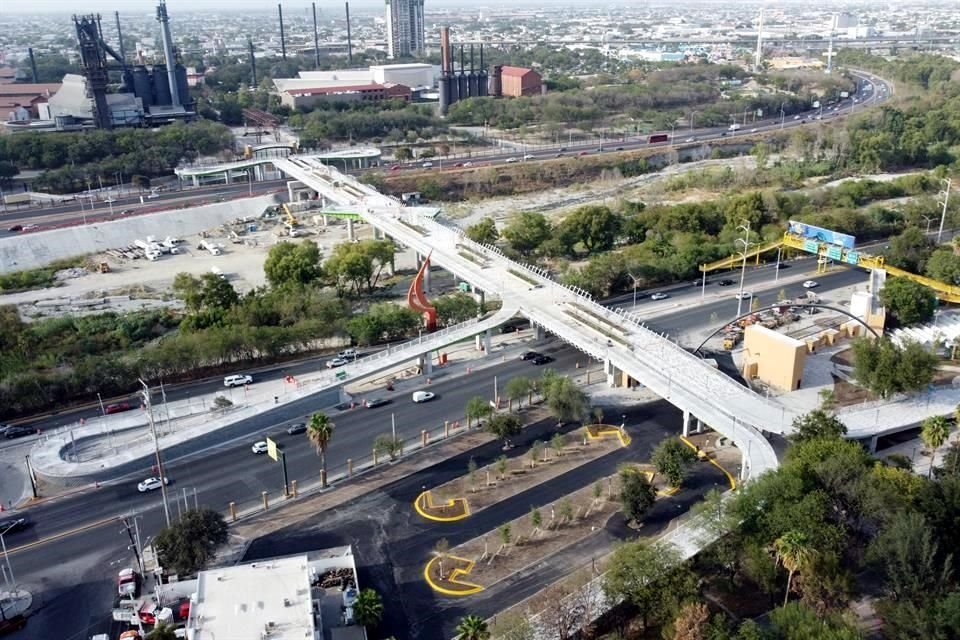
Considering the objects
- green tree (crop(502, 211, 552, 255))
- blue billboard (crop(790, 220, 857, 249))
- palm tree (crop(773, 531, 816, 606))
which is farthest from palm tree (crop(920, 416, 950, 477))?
green tree (crop(502, 211, 552, 255))

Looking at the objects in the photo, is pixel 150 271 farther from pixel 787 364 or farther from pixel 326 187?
pixel 787 364

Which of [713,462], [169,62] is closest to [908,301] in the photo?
[713,462]

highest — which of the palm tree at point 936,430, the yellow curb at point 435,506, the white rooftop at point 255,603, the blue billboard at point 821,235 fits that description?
the blue billboard at point 821,235

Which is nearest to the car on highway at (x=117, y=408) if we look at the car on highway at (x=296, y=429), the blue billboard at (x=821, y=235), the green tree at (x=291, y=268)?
the car on highway at (x=296, y=429)

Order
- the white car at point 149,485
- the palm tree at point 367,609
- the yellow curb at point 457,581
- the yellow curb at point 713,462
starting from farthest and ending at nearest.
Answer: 1. the white car at point 149,485
2. the yellow curb at point 713,462
3. the yellow curb at point 457,581
4. the palm tree at point 367,609

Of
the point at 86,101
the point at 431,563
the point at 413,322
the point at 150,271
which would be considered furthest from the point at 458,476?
the point at 86,101

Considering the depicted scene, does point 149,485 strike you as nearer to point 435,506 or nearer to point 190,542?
point 190,542

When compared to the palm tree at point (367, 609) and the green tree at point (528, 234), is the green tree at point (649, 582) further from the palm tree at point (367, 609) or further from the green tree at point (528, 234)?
the green tree at point (528, 234)
